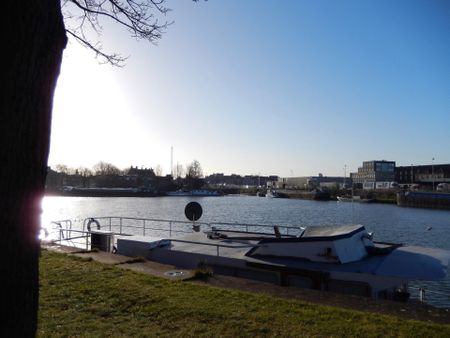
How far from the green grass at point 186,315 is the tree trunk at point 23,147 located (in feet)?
12.2

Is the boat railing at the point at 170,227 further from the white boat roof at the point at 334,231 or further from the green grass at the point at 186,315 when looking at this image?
the green grass at the point at 186,315

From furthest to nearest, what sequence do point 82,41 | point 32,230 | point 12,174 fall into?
point 82,41 → point 32,230 → point 12,174

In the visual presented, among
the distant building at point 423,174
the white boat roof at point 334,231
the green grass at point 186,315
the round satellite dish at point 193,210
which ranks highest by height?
the distant building at point 423,174

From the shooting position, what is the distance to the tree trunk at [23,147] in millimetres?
3133

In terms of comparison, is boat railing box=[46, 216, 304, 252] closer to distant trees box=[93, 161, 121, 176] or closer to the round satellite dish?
the round satellite dish

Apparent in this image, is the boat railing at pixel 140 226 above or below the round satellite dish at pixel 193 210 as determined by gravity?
below

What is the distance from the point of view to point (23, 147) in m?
3.23

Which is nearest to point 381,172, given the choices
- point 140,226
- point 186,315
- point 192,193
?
point 192,193

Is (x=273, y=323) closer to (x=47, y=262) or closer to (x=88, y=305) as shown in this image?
(x=88, y=305)

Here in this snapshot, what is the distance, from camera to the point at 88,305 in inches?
329

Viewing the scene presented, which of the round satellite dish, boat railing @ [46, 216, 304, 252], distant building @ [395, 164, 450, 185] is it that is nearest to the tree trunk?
boat railing @ [46, 216, 304, 252]

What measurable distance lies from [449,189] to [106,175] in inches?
5081

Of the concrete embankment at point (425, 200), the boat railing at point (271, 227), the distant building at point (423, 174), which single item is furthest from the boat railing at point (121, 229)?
the distant building at point (423, 174)

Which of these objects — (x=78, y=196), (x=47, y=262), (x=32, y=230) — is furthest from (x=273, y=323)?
(x=78, y=196)
